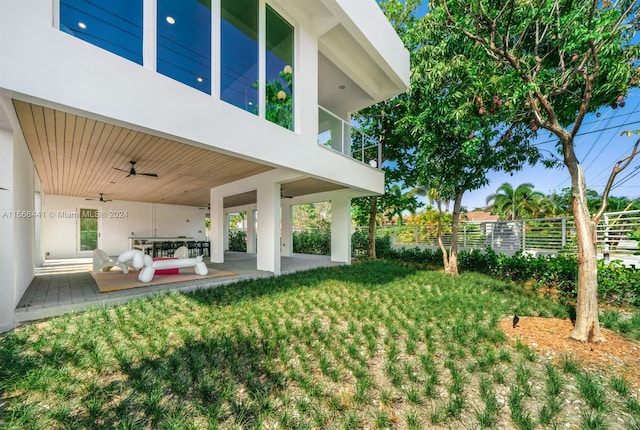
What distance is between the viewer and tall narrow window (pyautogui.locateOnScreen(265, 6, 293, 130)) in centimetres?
510

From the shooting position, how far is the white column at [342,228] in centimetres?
1004

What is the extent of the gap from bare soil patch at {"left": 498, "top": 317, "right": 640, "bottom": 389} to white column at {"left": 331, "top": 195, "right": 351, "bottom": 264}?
20.5 feet

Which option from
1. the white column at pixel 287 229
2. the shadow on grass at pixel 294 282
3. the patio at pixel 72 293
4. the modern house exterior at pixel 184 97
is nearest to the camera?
the modern house exterior at pixel 184 97

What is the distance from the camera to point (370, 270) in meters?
8.28

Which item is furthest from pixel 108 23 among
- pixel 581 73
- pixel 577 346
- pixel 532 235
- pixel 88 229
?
pixel 88 229

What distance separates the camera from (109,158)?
588 centimetres

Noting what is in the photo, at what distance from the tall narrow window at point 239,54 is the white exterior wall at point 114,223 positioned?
12.0m

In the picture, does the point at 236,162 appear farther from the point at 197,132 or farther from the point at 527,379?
the point at 527,379

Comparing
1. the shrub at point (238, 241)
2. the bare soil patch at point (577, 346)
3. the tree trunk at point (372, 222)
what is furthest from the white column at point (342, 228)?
the shrub at point (238, 241)

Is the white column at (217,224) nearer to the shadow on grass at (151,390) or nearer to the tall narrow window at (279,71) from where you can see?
the tall narrow window at (279,71)

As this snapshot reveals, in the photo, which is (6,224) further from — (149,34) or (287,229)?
(287,229)

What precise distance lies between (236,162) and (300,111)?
1.97 m

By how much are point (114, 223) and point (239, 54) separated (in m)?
12.3

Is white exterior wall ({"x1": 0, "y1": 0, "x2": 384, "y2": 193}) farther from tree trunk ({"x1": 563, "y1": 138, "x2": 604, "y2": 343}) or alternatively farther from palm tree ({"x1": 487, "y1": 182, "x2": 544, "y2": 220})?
palm tree ({"x1": 487, "y1": 182, "x2": 544, "y2": 220})
